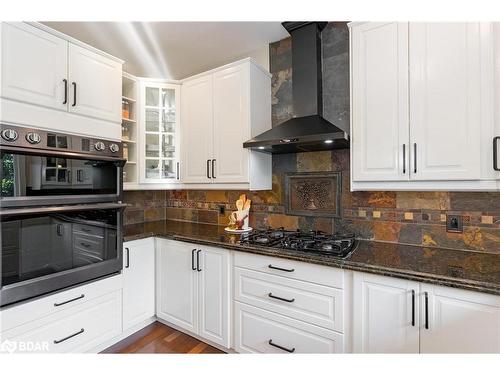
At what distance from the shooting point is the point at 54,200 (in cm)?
162

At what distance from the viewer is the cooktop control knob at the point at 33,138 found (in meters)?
1.51

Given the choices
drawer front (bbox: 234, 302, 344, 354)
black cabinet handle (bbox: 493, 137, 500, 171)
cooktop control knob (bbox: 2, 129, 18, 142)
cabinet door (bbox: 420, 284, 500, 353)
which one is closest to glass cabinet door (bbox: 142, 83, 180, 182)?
cooktop control knob (bbox: 2, 129, 18, 142)

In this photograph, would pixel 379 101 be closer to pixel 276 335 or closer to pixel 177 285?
pixel 276 335

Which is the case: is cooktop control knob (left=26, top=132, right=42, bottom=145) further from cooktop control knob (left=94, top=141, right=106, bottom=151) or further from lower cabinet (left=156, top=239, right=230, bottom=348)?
lower cabinet (left=156, top=239, right=230, bottom=348)

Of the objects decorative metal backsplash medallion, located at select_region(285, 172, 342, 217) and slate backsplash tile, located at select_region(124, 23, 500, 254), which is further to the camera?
decorative metal backsplash medallion, located at select_region(285, 172, 342, 217)

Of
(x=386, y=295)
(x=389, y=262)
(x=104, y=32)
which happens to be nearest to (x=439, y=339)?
(x=386, y=295)

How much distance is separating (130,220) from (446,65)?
293 centimetres

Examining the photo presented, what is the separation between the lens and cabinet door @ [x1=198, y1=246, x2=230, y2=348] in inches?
75.1

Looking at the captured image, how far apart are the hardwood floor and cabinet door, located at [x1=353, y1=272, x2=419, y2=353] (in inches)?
44.6

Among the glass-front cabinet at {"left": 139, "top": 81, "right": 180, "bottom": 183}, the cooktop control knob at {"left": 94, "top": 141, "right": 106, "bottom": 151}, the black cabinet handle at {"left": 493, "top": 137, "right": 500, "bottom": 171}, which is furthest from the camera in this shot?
the glass-front cabinet at {"left": 139, "top": 81, "right": 180, "bottom": 183}

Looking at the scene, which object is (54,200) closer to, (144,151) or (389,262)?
(144,151)

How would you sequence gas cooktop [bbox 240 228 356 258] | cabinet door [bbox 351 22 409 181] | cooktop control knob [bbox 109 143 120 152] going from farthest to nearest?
cooktop control knob [bbox 109 143 120 152] → gas cooktop [bbox 240 228 356 258] → cabinet door [bbox 351 22 409 181]

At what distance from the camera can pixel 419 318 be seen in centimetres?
126

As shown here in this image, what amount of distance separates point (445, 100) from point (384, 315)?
120cm
